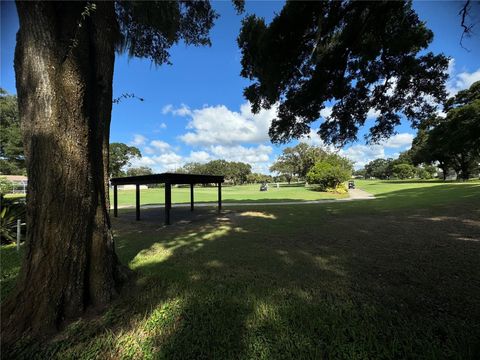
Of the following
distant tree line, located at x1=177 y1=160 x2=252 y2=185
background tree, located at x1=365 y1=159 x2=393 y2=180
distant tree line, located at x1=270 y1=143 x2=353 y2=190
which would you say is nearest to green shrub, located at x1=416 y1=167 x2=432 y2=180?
background tree, located at x1=365 y1=159 x2=393 y2=180

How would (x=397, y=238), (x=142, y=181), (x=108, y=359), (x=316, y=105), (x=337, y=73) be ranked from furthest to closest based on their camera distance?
(x=142, y=181) → (x=316, y=105) → (x=337, y=73) → (x=397, y=238) → (x=108, y=359)

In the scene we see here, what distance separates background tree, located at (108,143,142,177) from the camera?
56.7 meters

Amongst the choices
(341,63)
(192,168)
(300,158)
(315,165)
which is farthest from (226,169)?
(341,63)

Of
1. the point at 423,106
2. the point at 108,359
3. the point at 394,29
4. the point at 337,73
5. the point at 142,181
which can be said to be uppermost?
the point at 394,29

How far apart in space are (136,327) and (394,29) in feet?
29.2

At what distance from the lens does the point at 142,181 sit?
1040 cm

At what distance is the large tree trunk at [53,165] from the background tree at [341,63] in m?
5.40

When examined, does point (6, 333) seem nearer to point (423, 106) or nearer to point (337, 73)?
point (337, 73)

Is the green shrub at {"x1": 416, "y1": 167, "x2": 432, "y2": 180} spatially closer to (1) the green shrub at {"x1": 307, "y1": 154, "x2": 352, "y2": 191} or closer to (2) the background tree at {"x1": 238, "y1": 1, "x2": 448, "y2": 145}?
(1) the green shrub at {"x1": 307, "y1": 154, "x2": 352, "y2": 191}

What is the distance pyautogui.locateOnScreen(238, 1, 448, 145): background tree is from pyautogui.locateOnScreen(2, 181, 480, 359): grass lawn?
4943 mm

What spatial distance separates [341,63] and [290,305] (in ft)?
24.5

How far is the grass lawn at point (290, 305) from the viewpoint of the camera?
7.06 feet

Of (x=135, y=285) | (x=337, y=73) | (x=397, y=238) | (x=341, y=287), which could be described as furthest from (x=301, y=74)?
(x=135, y=285)

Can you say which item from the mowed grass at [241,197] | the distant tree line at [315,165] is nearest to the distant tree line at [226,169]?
the distant tree line at [315,165]
